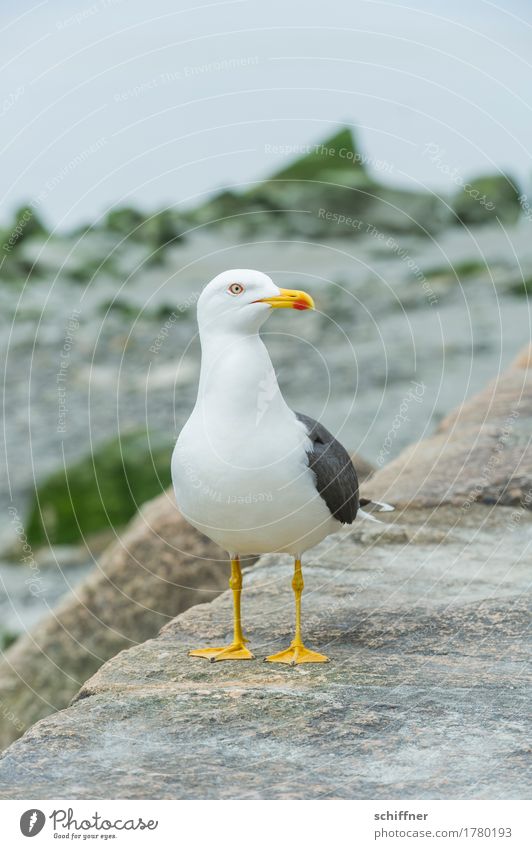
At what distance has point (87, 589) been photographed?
822cm

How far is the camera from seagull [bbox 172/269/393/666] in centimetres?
511

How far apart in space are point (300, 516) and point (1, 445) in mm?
14206

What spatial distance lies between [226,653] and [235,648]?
6 cm

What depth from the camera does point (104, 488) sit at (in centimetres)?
1279
